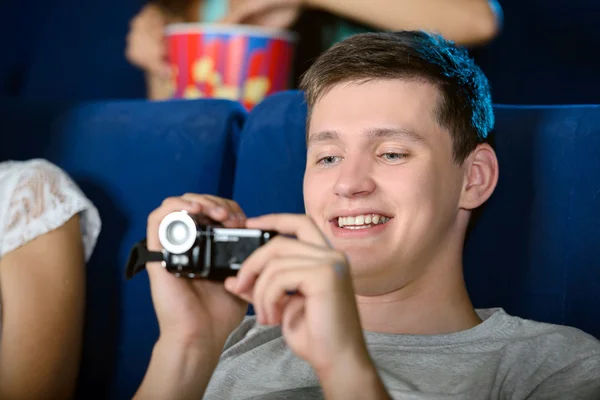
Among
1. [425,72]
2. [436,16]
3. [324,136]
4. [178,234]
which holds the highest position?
[436,16]

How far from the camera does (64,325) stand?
146cm

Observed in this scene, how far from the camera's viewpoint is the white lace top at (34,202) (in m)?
1.46

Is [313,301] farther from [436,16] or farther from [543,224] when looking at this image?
[436,16]

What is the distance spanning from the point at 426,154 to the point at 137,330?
0.69m

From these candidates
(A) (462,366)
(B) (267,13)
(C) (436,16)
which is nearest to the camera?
(A) (462,366)

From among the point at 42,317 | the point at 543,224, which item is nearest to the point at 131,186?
the point at 42,317

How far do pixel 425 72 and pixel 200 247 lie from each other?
49 cm

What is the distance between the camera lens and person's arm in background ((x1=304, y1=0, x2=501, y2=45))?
1.72 meters

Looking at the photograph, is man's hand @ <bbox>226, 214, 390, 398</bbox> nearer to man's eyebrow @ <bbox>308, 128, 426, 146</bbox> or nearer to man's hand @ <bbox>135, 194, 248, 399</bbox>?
man's hand @ <bbox>135, 194, 248, 399</bbox>

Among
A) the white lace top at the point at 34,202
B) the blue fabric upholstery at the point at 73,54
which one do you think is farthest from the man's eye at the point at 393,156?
the blue fabric upholstery at the point at 73,54

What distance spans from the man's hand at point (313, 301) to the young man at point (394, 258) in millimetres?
44

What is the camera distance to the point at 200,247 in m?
0.99

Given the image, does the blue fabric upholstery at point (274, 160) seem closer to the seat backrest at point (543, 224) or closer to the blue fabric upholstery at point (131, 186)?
the blue fabric upholstery at point (131, 186)

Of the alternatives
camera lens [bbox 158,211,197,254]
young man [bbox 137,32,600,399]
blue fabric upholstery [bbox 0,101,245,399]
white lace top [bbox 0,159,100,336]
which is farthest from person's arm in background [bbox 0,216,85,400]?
camera lens [bbox 158,211,197,254]
